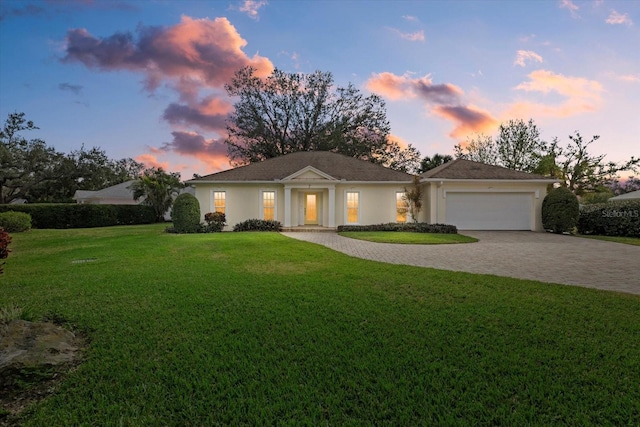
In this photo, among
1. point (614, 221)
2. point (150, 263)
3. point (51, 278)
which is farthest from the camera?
point (614, 221)

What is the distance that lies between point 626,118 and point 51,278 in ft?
87.4

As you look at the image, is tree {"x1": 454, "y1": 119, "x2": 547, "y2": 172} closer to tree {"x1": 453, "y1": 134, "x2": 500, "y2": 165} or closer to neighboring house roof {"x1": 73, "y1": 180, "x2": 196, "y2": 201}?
tree {"x1": 453, "y1": 134, "x2": 500, "y2": 165}

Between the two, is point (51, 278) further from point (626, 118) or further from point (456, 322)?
point (626, 118)

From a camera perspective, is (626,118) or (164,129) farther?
(164,129)

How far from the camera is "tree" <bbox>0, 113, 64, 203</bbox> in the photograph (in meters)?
26.7

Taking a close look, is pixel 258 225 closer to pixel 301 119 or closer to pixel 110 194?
pixel 301 119

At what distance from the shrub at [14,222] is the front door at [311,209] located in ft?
52.3

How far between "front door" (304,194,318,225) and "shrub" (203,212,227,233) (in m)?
4.93

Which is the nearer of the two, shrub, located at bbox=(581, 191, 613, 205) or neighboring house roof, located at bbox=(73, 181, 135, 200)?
Answer: neighboring house roof, located at bbox=(73, 181, 135, 200)

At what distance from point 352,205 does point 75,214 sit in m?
19.3

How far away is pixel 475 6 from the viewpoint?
1168 cm

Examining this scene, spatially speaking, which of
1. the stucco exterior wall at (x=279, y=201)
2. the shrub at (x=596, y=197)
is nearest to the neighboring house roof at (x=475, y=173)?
the stucco exterior wall at (x=279, y=201)

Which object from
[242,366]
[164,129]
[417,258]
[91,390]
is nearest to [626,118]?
[417,258]

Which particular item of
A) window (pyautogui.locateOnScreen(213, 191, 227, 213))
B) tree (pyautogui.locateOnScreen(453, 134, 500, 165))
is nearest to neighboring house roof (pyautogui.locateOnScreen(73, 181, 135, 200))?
window (pyautogui.locateOnScreen(213, 191, 227, 213))
